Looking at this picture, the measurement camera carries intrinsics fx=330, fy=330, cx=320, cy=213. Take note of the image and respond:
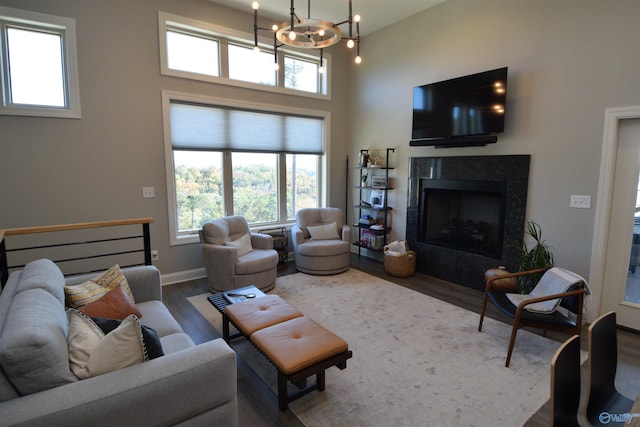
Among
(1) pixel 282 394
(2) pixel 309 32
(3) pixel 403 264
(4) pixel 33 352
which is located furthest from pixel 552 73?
(4) pixel 33 352

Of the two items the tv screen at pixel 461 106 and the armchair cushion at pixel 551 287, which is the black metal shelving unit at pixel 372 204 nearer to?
the tv screen at pixel 461 106

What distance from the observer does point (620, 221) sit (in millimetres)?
3152

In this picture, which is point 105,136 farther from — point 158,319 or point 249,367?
point 249,367

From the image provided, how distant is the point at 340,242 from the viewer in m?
4.88

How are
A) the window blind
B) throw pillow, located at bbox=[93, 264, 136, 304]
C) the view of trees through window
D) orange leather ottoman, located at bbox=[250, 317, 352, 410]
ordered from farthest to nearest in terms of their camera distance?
the view of trees through window → the window blind → throw pillow, located at bbox=[93, 264, 136, 304] → orange leather ottoman, located at bbox=[250, 317, 352, 410]

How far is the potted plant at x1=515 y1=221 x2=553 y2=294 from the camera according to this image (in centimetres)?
333

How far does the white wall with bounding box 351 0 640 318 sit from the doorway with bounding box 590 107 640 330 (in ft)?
0.30

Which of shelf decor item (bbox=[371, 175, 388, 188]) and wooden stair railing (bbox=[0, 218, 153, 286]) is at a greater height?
shelf decor item (bbox=[371, 175, 388, 188])

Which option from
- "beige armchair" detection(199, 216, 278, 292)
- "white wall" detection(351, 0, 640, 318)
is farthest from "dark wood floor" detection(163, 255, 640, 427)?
"white wall" detection(351, 0, 640, 318)

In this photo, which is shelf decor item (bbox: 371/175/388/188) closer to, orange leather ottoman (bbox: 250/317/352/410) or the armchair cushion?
the armchair cushion

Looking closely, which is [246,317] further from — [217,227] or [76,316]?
[217,227]

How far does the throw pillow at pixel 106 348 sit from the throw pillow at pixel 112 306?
17.3 inches

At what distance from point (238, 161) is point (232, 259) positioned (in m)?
1.70

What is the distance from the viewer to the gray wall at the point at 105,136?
344 centimetres
